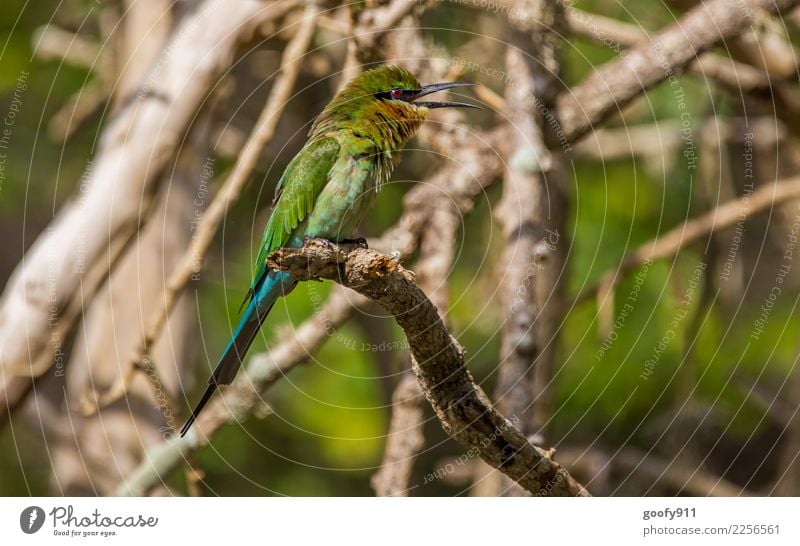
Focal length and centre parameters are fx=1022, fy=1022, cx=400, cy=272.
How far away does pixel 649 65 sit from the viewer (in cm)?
430

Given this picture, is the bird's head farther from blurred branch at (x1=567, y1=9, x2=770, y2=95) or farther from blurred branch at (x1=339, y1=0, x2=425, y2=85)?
blurred branch at (x1=567, y1=9, x2=770, y2=95)

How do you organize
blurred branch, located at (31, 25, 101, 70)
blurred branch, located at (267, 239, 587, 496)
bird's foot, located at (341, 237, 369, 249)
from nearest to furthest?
blurred branch, located at (267, 239, 587, 496) → bird's foot, located at (341, 237, 369, 249) → blurred branch, located at (31, 25, 101, 70)

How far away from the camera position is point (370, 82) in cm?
351

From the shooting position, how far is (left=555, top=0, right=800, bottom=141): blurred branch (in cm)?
432

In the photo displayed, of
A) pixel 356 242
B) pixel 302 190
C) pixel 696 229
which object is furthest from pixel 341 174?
pixel 696 229

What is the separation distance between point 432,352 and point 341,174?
36.4 inches

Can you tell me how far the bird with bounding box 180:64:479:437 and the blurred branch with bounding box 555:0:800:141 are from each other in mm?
1040

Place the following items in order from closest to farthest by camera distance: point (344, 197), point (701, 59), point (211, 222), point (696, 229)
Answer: point (344, 197) → point (211, 222) → point (696, 229) → point (701, 59)

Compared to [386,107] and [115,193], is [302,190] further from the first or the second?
[115,193]

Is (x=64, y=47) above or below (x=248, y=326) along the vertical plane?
above

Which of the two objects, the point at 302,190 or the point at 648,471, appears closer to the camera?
the point at 302,190

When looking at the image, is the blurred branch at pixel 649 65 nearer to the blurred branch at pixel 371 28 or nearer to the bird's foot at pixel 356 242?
the blurred branch at pixel 371 28

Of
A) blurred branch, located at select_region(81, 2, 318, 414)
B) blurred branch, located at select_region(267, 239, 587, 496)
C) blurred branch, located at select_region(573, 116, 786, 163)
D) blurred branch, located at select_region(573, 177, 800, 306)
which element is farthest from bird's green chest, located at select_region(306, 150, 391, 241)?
blurred branch, located at select_region(573, 116, 786, 163)

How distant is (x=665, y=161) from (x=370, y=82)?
7.71ft
